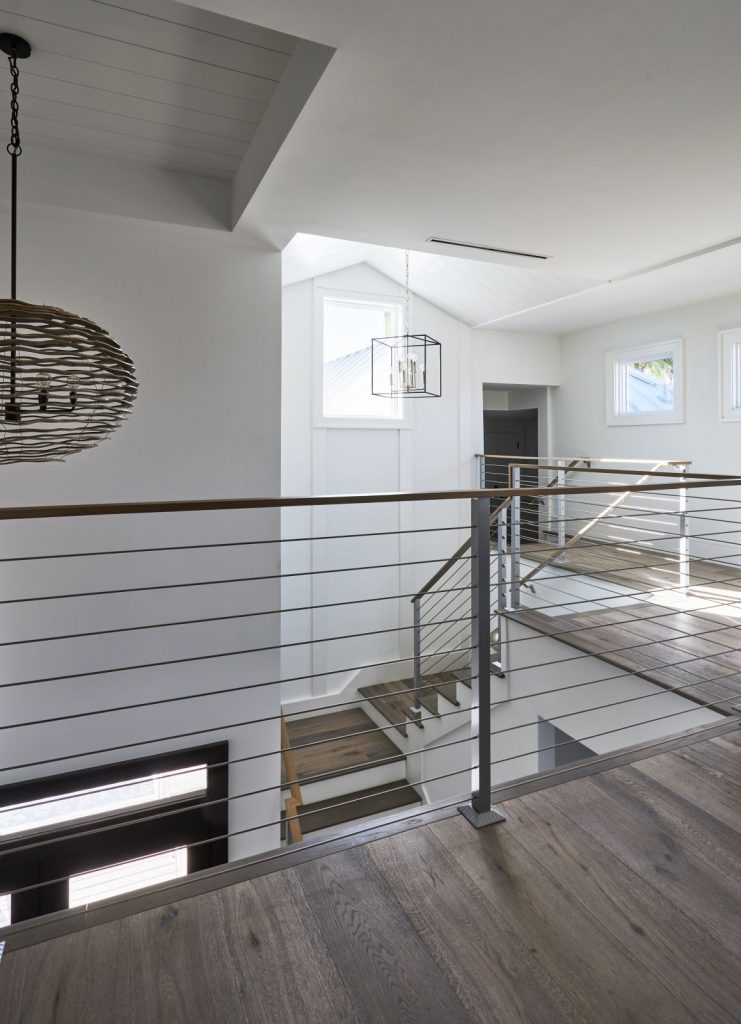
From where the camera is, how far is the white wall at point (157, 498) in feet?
9.35

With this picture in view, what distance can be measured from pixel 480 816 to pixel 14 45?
114 inches

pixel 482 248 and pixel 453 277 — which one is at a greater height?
pixel 453 277

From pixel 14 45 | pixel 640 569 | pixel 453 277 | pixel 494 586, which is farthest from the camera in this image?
pixel 453 277

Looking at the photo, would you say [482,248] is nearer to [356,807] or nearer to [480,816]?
[480,816]

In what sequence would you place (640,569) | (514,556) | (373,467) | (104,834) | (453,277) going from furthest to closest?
(373,467) < (453,277) < (640,569) < (514,556) < (104,834)

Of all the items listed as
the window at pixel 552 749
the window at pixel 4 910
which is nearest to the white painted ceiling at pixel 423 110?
the window at pixel 552 749

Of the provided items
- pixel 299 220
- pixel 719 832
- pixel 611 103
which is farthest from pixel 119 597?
pixel 611 103

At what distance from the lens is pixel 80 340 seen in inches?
64.4

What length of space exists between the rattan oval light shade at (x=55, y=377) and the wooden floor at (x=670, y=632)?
1.55 m

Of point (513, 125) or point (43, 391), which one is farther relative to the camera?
point (513, 125)

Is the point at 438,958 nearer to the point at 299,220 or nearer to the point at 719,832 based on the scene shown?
the point at 719,832

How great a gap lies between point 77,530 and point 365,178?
208cm

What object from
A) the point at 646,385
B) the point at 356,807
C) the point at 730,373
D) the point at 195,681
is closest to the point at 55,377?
the point at 195,681

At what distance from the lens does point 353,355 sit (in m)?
5.89
